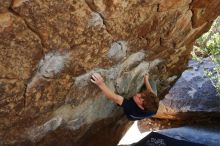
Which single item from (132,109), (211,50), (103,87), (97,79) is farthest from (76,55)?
(211,50)

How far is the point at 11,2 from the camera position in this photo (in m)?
2.94

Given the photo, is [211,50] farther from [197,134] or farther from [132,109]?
[132,109]

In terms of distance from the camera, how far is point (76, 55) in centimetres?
383

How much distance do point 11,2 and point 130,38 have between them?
1.70 meters

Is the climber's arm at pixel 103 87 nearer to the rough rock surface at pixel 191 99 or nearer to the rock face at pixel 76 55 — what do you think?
the rock face at pixel 76 55

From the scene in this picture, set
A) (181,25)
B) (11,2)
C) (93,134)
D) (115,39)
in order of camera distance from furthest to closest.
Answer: (93,134) < (181,25) < (115,39) < (11,2)

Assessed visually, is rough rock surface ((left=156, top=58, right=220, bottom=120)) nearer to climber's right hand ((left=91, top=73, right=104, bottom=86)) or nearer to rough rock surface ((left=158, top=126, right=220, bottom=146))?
rough rock surface ((left=158, top=126, right=220, bottom=146))

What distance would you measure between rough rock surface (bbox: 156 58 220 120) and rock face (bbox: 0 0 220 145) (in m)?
2.75

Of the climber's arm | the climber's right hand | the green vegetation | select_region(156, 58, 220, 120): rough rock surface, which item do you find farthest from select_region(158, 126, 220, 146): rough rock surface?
the climber's right hand

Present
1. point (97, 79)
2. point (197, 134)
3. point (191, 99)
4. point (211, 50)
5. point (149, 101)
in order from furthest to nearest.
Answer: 1. point (211, 50)
2. point (191, 99)
3. point (197, 134)
4. point (149, 101)
5. point (97, 79)

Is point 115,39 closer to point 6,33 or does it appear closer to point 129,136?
point 6,33

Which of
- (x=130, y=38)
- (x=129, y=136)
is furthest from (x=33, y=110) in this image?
(x=129, y=136)

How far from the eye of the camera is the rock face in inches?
128

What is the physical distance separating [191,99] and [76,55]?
4921 millimetres
